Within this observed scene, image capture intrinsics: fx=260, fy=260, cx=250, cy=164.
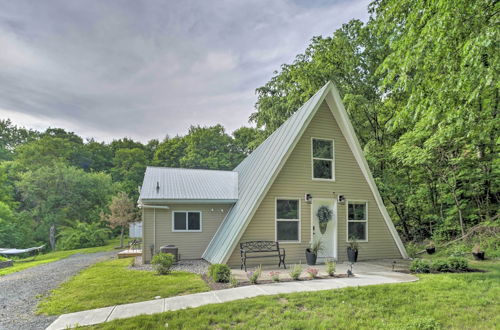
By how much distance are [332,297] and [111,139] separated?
40.6m

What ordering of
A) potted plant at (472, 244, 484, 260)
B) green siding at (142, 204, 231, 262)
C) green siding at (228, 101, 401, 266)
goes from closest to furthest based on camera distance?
potted plant at (472, 244, 484, 260), green siding at (228, 101, 401, 266), green siding at (142, 204, 231, 262)

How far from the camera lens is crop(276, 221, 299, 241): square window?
8625 mm

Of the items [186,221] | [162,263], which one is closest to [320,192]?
[186,221]

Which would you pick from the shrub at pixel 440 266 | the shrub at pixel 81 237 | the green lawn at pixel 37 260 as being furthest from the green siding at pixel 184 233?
the shrub at pixel 81 237

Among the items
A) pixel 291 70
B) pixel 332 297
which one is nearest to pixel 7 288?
pixel 332 297

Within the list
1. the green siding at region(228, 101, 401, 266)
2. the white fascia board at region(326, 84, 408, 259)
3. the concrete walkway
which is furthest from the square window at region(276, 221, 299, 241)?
the white fascia board at region(326, 84, 408, 259)

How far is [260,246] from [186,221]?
3509 mm

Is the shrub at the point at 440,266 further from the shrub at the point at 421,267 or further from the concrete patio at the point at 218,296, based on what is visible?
the concrete patio at the point at 218,296

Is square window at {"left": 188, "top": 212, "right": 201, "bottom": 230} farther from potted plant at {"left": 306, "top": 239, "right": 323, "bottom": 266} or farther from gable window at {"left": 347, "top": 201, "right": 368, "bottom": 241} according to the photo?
gable window at {"left": 347, "top": 201, "right": 368, "bottom": 241}

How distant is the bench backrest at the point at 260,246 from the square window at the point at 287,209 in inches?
36.5

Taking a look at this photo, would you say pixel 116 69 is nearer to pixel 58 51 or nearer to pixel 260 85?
pixel 58 51

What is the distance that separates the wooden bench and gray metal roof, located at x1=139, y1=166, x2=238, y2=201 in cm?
270

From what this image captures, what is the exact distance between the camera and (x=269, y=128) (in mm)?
19562

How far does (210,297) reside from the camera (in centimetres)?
498
